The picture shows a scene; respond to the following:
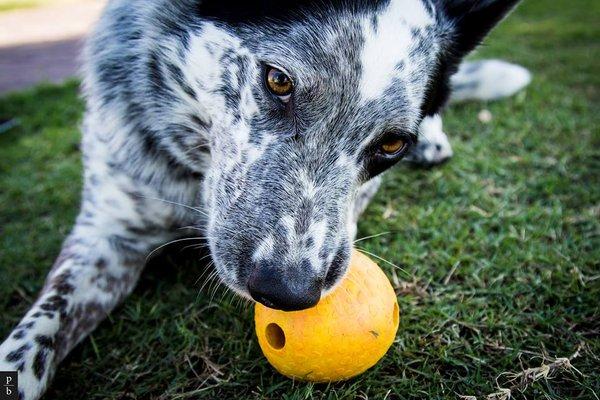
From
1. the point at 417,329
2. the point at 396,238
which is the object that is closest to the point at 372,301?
the point at 417,329

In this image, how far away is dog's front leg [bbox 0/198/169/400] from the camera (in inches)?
70.4

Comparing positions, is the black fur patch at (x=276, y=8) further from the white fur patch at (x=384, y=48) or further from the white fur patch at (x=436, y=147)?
the white fur patch at (x=436, y=147)

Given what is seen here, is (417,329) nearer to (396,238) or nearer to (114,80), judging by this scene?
(396,238)

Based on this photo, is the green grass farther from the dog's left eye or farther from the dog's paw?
the dog's left eye

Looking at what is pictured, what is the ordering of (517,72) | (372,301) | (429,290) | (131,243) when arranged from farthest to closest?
(517,72), (131,243), (429,290), (372,301)

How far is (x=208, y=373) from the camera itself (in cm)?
184

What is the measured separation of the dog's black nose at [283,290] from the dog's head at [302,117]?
0.01m

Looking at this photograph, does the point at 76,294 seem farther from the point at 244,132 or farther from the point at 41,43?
the point at 41,43

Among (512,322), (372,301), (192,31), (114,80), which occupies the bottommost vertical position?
(512,322)

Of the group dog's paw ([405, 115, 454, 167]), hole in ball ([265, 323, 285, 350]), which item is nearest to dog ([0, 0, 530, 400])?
hole in ball ([265, 323, 285, 350])

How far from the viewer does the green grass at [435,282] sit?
1.80 m

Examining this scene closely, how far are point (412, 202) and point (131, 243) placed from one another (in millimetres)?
1488

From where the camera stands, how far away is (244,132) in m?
1.80

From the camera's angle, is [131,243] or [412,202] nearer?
[131,243]
